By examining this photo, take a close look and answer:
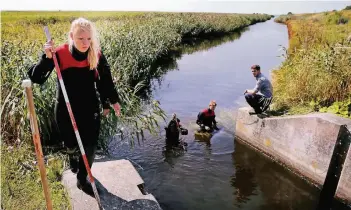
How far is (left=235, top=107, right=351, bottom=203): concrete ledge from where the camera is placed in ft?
20.7

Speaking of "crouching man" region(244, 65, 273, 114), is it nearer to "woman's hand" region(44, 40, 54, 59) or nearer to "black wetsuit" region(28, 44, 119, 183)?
"black wetsuit" region(28, 44, 119, 183)

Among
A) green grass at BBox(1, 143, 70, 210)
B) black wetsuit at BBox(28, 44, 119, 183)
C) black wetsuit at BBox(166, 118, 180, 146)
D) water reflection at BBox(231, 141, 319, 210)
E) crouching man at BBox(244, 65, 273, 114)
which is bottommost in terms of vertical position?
water reflection at BBox(231, 141, 319, 210)

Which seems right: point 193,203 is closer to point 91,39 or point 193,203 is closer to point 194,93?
point 91,39

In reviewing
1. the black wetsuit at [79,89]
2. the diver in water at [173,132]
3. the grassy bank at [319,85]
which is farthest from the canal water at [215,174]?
the black wetsuit at [79,89]

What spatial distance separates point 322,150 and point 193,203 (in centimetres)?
296

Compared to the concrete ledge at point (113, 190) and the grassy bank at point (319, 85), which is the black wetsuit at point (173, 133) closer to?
the grassy bank at point (319, 85)

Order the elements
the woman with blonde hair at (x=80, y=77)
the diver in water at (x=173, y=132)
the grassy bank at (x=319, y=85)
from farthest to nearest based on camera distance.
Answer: the diver in water at (x=173, y=132) < the grassy bank at (x=319, y=85) < the woman with blonde hair at (x=80, y=77)

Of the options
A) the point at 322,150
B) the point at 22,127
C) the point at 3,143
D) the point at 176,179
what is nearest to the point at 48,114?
the point at 22,127

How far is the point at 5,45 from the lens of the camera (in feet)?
22.2

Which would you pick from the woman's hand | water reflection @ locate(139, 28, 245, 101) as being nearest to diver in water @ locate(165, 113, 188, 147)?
water reflection @ locate(139, 28, 245, 101)

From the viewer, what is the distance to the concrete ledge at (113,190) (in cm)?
387

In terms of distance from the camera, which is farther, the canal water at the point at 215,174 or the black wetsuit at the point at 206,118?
the black wetsuit at the point at 206,118

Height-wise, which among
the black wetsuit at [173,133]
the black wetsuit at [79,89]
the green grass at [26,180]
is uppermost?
the black wetsuit at [79,89]

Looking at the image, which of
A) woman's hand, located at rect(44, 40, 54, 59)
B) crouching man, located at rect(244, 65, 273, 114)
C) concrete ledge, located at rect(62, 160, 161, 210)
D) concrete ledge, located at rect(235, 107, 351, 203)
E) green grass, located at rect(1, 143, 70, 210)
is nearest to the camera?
woman's hand, located at rect(44, 40, 54, 59)
